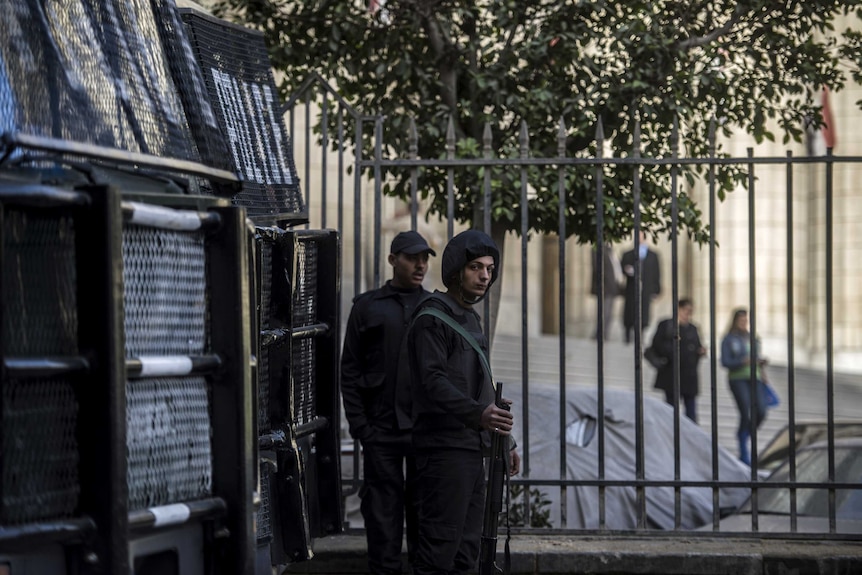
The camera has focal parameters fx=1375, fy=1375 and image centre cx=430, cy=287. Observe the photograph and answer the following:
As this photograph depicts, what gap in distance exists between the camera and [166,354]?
127 inches

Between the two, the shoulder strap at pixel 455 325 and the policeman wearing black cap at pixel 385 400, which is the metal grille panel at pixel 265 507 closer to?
the shoulder strap at pixel 455 325

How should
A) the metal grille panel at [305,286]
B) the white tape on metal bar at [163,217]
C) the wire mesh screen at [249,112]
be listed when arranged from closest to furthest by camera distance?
the white tape on metal bar at [163,217]
the metal grille panel at [305,286]
the wire mesh screen at [249,112]

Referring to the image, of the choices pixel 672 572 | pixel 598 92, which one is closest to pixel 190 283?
pixel 672 572

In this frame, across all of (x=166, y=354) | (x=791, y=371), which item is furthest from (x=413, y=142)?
(x=166, y=354)

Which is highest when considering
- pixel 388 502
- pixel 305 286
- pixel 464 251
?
pixel 464 251

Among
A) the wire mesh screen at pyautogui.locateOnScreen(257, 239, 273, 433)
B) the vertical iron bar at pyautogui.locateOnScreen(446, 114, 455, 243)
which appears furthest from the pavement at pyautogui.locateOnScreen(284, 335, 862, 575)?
the wire mesh screen at pyautogui.locateOnScreen(257, 239, 273, 433)

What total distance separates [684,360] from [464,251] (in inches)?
347

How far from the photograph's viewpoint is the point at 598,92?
8469mm

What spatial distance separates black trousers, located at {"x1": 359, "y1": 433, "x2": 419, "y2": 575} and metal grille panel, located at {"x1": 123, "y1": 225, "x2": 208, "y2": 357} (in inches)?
135

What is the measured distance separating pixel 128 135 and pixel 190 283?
0.62 metres

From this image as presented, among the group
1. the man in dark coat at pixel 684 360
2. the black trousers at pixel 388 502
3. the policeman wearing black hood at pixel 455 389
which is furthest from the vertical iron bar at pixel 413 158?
the man in dark coat at pixel 684 360

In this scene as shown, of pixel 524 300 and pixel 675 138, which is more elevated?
pixel 675 138

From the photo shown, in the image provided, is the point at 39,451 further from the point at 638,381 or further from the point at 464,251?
the point at 638,381

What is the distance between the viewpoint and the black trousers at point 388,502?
6.66 m
